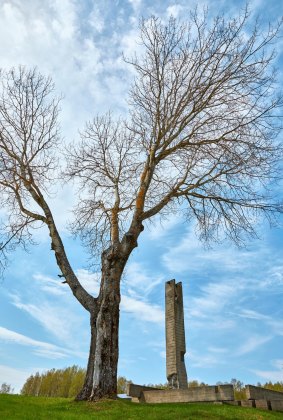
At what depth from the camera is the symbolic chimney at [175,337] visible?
1459cm

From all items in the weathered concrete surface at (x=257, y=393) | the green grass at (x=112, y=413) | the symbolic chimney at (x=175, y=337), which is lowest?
the green grass at (x=112, y=413)

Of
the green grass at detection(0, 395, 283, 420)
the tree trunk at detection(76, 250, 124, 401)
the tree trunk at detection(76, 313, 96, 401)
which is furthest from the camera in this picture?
the tree trunk at detection(76, 313, 96, 401)

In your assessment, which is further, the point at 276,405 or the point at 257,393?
the point at 257,393

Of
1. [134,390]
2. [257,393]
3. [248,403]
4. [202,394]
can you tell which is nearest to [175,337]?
[134,390]

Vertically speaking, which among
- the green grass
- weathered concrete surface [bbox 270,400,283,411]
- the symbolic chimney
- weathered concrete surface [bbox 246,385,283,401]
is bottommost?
the green grass

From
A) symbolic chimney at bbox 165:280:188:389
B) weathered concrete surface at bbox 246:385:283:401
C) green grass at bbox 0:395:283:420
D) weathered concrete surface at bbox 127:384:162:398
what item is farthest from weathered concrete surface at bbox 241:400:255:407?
symbolic chimney at bbox 165:280:188:389

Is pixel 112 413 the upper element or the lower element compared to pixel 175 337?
lower

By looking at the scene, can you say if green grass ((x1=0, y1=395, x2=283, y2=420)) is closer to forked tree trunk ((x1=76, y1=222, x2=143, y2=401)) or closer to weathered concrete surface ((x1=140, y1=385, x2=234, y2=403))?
forked tree trunk ((x1=76, y1=222, x2=143, y2=401))

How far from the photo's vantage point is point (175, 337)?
15.3 m

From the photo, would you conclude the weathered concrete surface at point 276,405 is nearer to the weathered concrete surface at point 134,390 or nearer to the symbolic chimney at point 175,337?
the weathered concrete surface at point 134,390

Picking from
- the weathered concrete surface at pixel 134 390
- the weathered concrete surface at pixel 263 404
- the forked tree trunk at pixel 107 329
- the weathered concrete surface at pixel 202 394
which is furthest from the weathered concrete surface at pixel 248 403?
the forked tree trunk at pixel 107 329

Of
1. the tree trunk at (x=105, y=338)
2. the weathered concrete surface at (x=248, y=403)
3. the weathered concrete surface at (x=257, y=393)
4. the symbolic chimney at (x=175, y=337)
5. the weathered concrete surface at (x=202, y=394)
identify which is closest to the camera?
the tree trunk at (x=105, y=338)

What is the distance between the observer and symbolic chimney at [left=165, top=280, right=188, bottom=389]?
14.6 metres

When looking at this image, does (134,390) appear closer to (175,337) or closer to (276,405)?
(175,337)
